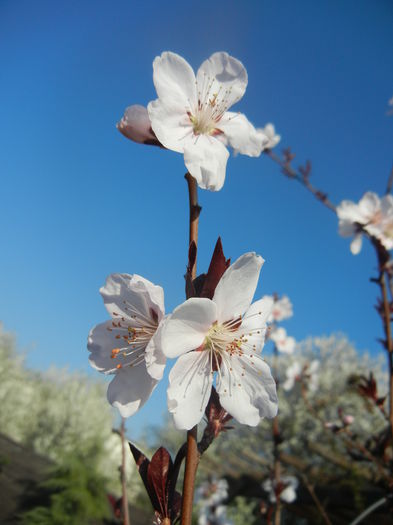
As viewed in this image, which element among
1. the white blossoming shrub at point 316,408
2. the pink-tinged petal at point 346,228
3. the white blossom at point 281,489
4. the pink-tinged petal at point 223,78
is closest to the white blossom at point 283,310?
the white blossom at point 281,489

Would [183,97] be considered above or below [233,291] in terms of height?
above

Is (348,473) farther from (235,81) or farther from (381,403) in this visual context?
(235,81)

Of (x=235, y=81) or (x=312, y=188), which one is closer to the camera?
(x=235, y=81)

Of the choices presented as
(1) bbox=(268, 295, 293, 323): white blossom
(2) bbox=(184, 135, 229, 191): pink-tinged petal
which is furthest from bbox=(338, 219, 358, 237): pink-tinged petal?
(1) bbox=(268, 295, 293, 323): white blossom

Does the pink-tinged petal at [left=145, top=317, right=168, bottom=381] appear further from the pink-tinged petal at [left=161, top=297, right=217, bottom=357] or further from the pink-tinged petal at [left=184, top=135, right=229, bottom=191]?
the pink-tinged petal at [left=184, top=135, right=229, bottom=191]

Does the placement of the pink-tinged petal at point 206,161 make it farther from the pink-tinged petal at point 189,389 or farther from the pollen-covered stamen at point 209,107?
the pink-tinged petal at point 189,389

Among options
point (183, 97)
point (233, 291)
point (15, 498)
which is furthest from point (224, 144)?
point (15, 498)

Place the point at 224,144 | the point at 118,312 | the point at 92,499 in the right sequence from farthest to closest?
the point at 92,499
the point at 224,144
the point at 118,312
